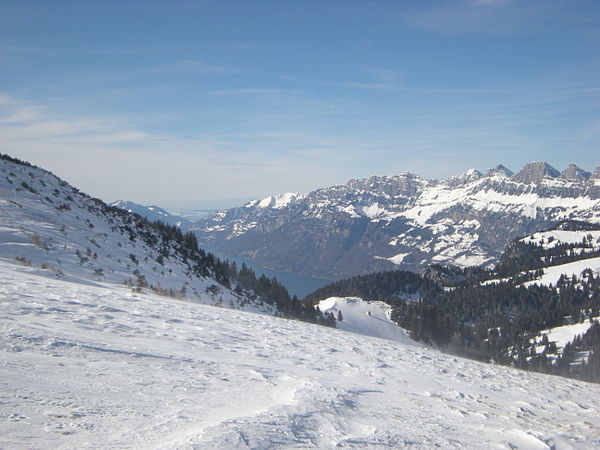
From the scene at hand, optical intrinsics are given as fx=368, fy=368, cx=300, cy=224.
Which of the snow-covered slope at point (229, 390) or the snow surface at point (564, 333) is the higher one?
the snow-covered slope at point (229, 390)

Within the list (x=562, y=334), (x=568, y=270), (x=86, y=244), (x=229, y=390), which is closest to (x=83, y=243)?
(x=86, y=244)

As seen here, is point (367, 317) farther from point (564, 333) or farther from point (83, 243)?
point (83, 243)

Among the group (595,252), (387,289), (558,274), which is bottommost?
(387,289)

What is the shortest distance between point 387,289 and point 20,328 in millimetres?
182308

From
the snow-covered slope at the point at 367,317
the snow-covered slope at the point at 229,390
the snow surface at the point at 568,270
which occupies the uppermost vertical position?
the snow surface at the point at 568,270

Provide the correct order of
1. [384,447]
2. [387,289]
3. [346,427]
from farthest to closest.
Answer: [387,289], [346,427], [384,447]

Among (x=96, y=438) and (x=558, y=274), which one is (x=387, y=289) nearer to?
(x=558, y=274)

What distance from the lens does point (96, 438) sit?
377 cm

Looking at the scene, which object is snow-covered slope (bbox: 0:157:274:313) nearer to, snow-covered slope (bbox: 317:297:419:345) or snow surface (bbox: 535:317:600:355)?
snow-covered slope (bbox: 317:297:419:345)

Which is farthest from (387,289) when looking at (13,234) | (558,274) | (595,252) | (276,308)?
(13,234)

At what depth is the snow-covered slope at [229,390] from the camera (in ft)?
13.7

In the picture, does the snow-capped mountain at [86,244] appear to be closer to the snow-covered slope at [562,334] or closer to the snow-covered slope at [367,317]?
the snow-covered slope at [367,317]

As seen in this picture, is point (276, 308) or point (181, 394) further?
point (276, 308)

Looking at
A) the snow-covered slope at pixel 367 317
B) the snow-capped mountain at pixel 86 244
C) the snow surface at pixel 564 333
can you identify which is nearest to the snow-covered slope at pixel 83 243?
the snow-capped mountain at pixel 86 244
